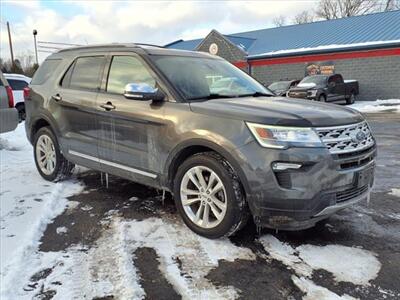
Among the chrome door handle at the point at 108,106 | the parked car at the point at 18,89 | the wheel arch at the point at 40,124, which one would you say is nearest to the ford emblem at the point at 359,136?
the chrome door handle at the point at 108,106

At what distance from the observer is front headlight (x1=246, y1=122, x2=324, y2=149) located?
3643mm

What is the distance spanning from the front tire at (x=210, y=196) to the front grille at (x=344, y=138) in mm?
833

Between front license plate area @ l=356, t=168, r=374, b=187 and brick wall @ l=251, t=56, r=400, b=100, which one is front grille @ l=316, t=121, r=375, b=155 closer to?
front license plate area @ l=356, t=168, r=374, b=187

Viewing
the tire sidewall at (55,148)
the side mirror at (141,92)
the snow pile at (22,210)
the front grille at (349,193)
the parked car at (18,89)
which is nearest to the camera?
the snow pile at (22,210)

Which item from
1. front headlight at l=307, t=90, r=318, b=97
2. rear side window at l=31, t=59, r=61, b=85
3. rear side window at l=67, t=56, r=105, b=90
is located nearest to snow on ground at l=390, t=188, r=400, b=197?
rear side window at l=67, t=56, r=105, b=90

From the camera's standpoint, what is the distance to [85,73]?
222 inches

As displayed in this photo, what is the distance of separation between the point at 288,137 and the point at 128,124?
6.20 ft

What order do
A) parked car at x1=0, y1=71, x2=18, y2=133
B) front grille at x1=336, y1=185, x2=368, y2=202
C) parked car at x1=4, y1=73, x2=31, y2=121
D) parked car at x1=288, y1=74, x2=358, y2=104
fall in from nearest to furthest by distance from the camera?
front grille at x1=336, y1=185, x2=368, y2=202 < parked car at x1=0, y1=71, x2=18, y2=133 < parked car at x1=4, y1=73, x2=31, y2=121 < parked car at x1=288, y1=74, x2=358, y2=104

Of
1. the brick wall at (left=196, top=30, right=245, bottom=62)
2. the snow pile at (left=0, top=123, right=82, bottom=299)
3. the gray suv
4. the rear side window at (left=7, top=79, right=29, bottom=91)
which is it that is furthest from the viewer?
the brick wall at (left=196, top=30, right=245, bottom=62)

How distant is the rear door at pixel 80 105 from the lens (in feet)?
17.6

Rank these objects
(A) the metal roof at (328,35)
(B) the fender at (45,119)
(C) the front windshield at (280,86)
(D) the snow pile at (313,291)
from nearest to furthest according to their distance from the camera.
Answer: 1. (D) the snow pile at (313,291)
2. (B) the fender at (45,119)
3. (C) the front windshield at (280,86)
4. (A) the metal roof at (328,35)

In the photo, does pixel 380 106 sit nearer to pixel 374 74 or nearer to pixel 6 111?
pixel 374 74

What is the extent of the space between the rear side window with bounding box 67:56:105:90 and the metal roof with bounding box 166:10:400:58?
23.2 metres

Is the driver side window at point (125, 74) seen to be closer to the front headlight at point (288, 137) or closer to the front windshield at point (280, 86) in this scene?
the front headlight at point (288, 137)
